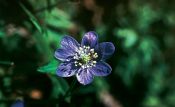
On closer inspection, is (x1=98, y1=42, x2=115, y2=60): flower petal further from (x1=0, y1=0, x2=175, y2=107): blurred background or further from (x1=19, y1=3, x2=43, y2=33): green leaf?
(x1=19, y1=3, x2=43, y2=33): green leaf

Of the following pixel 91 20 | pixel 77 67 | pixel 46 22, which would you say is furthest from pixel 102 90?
pixel 77 67

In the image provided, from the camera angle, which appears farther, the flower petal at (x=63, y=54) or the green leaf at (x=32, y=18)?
the green leaf at (x=32, y=18)

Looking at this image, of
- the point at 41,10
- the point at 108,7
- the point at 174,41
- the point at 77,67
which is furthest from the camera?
the point at 174,41

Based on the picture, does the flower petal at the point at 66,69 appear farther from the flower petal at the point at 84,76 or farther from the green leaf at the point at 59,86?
the green leaf at the point at 59,86

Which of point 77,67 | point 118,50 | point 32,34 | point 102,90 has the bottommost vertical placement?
point 102,90

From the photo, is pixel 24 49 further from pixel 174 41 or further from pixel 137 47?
pixel 174 41

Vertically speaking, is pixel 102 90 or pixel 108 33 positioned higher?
pixel 108 33

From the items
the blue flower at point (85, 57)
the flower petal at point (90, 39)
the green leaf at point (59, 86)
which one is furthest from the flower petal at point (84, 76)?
the green leaf at point (59, 86)
